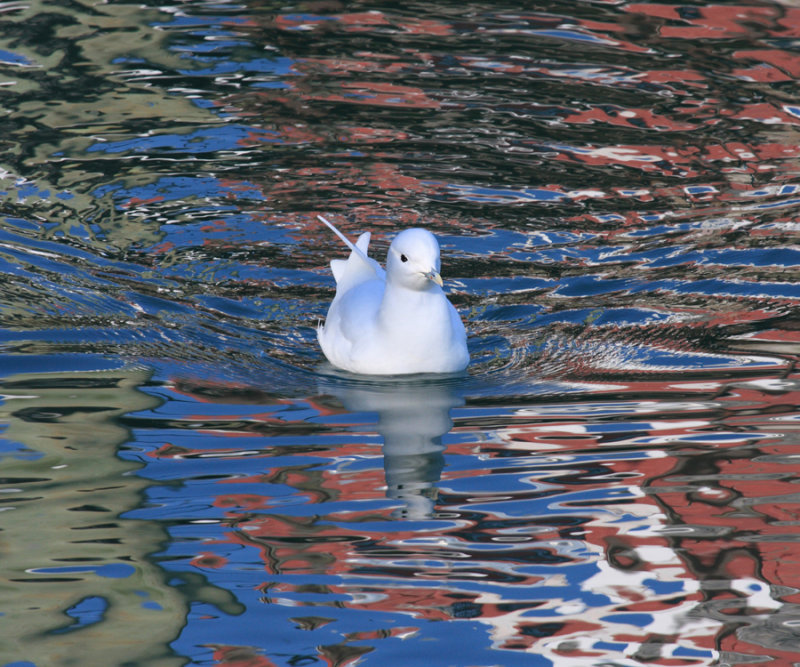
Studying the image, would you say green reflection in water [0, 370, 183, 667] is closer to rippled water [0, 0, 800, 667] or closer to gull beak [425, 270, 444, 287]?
rippled water [0, 0, 800, 667]

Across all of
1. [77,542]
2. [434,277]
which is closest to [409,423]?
[434,277]

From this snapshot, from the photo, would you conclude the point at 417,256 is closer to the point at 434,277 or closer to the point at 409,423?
the point at 434,277

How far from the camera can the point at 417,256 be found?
591 centimetres

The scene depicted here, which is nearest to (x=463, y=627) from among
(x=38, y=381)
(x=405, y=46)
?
(x=38, y=381)

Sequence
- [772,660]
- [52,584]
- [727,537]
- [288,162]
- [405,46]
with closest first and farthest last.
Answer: [772,660] → [52,584] → [727,537] → [288,162] → [405,46]

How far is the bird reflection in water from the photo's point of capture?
5.26m

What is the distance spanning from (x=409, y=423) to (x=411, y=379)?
1.65 ft

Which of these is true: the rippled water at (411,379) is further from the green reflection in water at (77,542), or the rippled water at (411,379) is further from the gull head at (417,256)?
the gull head at (417,256)

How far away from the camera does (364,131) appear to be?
1023 cm

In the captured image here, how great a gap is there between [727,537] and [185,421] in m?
2.62

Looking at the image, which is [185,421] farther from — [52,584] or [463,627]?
[463,627]

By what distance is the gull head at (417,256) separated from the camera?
19.3ft

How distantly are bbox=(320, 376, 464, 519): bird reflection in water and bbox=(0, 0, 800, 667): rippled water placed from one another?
0.07ft

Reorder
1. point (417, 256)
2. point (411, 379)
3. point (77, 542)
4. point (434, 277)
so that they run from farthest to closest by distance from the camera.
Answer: point (411, 379)
point (417, 256)
point (434, 277)
point (77, 542)
